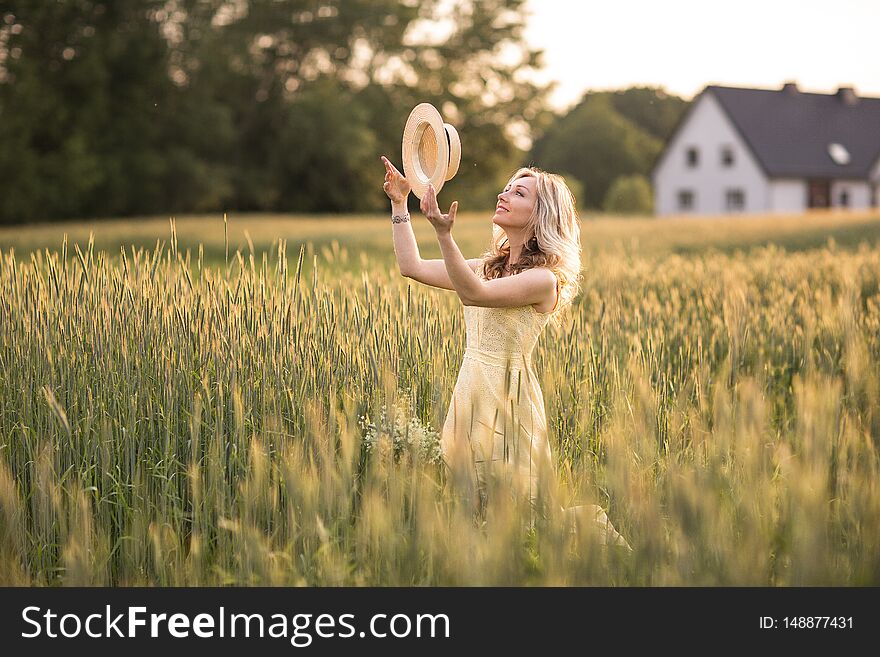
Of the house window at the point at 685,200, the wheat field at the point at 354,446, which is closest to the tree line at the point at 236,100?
the house window at the point at 685,200

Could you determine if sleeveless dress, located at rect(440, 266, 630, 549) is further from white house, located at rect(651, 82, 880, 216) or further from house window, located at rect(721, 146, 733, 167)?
house window, located at rect(721, 146, 733, 167)

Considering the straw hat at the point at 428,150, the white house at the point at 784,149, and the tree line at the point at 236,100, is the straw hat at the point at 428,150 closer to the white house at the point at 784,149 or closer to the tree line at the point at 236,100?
the tree line at the point at 236,100

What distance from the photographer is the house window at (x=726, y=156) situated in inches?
1538

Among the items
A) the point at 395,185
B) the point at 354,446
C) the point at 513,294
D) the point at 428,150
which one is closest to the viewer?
the point at 354,446

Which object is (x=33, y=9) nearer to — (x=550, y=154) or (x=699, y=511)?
(x=699, y=511)

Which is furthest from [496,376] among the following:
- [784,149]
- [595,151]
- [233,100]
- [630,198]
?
[595,151]

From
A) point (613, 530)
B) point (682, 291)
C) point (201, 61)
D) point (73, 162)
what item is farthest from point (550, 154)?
point (613, 530)

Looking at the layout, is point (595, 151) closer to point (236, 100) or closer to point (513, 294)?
point (236, 100)

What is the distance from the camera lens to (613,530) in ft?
8.15

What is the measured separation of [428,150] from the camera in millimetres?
3441

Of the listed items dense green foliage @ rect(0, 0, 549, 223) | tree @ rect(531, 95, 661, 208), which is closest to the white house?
dense green foliage @ rect(0, 0, 549, 223)

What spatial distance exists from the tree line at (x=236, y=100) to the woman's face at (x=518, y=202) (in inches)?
1024

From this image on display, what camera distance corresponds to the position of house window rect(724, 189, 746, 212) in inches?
1532

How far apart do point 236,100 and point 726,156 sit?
2007 cm
